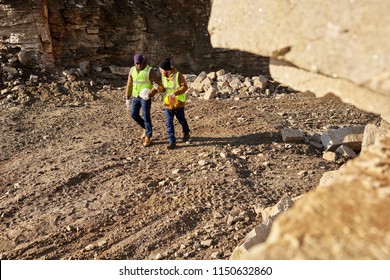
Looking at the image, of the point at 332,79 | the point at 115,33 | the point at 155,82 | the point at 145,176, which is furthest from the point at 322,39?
the point at 115,33

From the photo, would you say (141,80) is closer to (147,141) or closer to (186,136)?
(147,141)

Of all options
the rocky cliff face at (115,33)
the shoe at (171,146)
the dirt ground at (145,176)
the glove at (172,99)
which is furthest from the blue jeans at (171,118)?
the rocky cliff face at (115,33)

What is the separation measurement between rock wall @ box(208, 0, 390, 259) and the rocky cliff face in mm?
8739

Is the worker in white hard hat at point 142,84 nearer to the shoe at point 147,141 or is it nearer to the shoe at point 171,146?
the shoe at point 147,141

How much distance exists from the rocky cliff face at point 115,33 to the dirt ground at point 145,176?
Answer: 221 centimetres

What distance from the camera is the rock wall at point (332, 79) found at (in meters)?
2.26

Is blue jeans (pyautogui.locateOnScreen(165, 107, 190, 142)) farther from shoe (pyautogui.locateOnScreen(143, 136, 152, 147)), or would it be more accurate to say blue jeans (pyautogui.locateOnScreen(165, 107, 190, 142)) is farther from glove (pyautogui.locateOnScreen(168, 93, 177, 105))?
shoe (pyautogui.locateOnScreen(143, 136, 152, 147))

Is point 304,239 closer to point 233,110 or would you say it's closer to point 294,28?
point 294,28

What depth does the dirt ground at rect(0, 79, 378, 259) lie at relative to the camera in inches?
208

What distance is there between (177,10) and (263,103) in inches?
219

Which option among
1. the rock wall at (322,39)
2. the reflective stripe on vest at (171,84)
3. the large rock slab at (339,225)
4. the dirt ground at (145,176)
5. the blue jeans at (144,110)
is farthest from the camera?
the blue jeans at (144,110)

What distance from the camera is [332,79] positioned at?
10.5 ft

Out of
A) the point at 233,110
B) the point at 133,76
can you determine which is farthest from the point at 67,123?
the point at 233,110

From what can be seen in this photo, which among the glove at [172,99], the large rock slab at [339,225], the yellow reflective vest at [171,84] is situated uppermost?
the large rock slab at [339,225]
